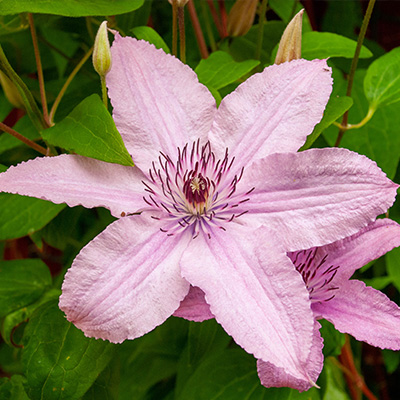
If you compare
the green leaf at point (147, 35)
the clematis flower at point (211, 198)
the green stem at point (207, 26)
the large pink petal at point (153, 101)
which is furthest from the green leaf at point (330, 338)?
the green stem at point (207, 26)

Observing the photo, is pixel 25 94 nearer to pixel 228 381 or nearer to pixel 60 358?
pixel 60 358

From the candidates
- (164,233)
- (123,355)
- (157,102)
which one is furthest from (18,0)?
(123,355)

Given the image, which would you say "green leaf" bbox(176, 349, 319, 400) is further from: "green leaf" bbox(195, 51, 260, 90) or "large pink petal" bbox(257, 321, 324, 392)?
"green leaf" bbox(195, 51, 260, 90)

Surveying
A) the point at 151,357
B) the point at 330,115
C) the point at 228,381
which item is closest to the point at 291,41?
the point at 330,115

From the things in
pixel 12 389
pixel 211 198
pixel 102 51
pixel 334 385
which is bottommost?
pixel 334 385

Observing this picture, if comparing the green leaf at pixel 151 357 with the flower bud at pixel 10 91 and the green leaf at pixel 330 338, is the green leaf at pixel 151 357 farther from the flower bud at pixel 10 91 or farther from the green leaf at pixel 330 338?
the flower bud at pixel 10 91

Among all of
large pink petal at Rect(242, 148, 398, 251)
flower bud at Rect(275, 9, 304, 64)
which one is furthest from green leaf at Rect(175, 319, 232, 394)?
flower bud at Rect(275, 9, 304, 64)
